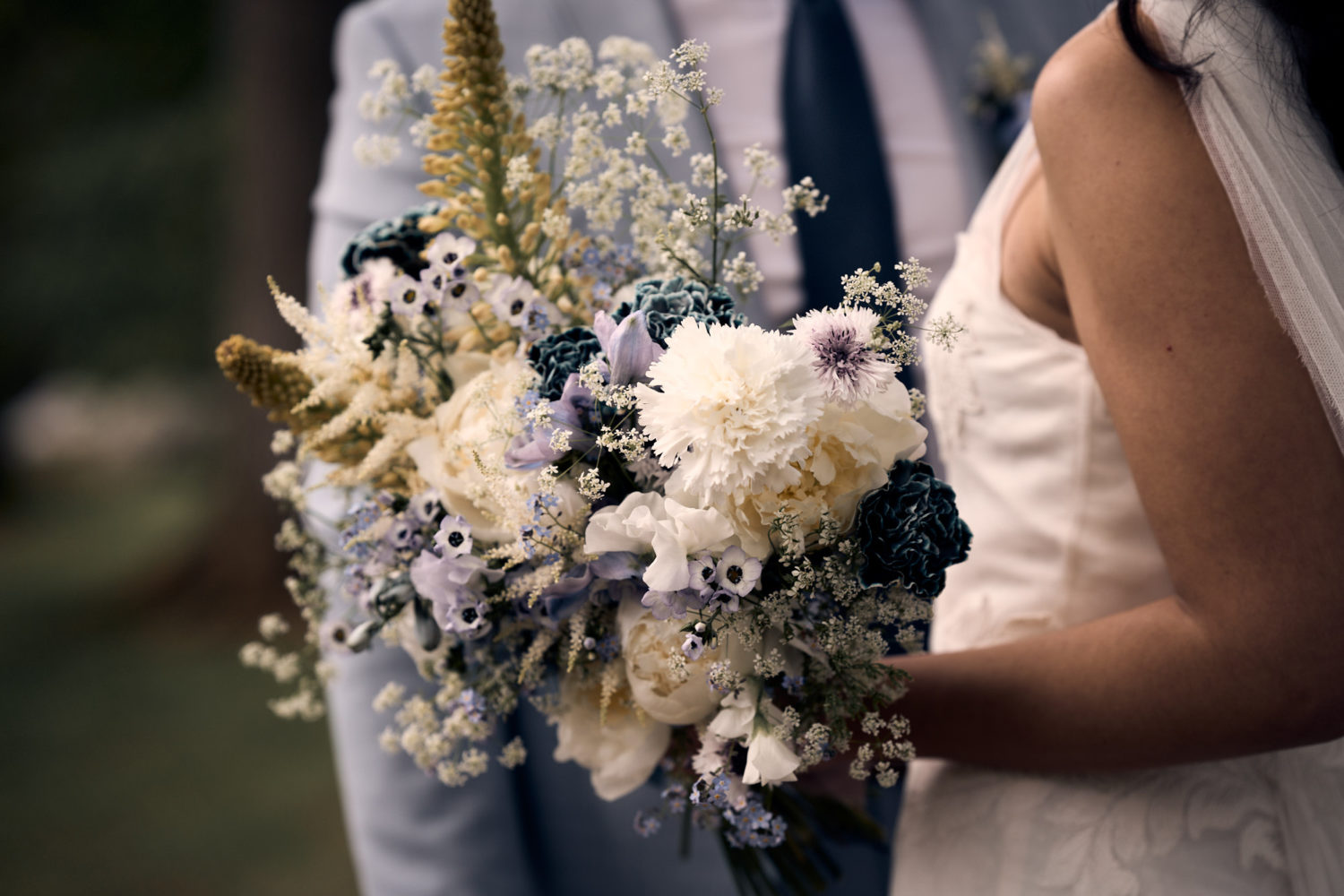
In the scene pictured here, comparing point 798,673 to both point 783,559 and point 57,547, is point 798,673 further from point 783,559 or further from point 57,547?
point 57,547

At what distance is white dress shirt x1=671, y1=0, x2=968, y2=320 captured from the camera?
2.07 m

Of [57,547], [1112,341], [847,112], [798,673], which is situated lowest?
[798,673]

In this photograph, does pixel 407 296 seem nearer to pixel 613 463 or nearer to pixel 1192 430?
pixel 613 463

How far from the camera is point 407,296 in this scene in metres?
1.03

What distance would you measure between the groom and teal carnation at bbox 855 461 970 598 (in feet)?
3.75

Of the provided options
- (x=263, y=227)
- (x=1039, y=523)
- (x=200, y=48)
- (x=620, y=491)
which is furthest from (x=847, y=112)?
(x=200, y=48)

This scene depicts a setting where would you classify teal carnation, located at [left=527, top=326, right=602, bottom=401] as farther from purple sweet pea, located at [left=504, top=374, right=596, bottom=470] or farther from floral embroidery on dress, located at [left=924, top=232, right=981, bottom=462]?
floral embroidery on dress, located at [left=924, top=232, right=981, bottom=462]

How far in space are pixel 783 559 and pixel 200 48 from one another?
7.65 metres

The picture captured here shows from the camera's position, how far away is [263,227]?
489 cm

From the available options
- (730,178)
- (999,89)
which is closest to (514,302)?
(730,178)

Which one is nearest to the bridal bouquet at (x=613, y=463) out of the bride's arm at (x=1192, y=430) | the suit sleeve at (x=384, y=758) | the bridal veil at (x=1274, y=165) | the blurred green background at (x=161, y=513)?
the bride's arm at (x=1192, y=430)

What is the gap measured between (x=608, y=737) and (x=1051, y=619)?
2.21ft

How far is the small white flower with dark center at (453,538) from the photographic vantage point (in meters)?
0.93

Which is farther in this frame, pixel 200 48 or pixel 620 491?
pixel 200 48
